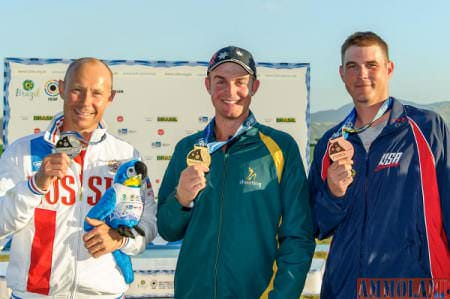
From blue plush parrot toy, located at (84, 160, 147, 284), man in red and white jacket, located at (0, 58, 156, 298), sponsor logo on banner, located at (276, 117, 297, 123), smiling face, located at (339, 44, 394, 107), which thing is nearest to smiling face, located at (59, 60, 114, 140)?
man in red and white jacket, located at (0, 58, 156, 298)

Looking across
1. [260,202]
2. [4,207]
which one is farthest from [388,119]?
[4,207]

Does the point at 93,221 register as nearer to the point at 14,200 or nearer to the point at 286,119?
the point at 14,200

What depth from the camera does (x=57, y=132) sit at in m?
3.23

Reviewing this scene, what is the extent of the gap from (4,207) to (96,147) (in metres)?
0.64

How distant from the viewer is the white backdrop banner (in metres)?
6.45

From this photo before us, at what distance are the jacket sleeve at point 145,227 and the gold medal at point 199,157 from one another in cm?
42

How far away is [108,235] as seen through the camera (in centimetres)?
308

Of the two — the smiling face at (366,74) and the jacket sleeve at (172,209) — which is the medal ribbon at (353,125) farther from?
the jacket sleeve at (172,209)

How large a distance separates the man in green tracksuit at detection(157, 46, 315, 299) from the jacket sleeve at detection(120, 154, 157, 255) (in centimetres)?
11

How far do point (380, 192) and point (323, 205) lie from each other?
0.35 meters

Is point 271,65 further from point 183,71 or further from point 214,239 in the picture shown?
point 214,239

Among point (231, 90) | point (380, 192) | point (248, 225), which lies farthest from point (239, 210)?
point (380, 192)

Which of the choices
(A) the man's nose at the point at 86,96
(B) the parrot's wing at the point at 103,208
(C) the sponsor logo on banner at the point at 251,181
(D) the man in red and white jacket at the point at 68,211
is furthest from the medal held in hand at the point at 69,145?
(C) the sponsor logo on banner at the point at 251,181

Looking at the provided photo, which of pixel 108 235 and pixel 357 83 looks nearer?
pixel 108 235
